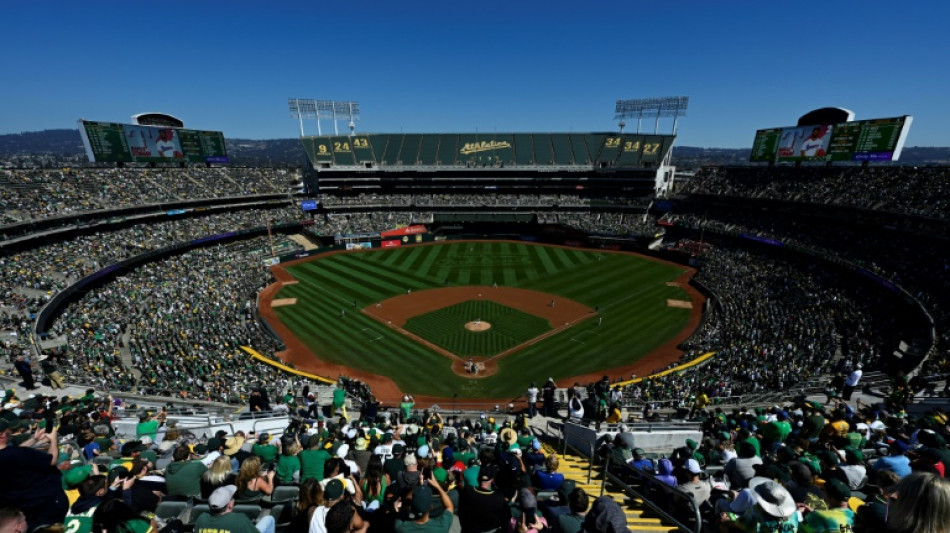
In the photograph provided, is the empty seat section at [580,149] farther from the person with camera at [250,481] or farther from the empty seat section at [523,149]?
the person with camera at [250,481]

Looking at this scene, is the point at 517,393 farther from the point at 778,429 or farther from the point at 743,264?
the point at 743,264

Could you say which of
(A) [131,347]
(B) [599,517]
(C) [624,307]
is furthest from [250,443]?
(C) [624,307]

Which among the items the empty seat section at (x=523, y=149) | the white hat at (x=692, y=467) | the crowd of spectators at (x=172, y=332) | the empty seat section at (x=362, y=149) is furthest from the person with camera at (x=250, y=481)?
the empty seat section at (x=362, y=149)

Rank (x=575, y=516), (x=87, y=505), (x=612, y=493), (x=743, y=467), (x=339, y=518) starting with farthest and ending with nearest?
(x=612, y=493) → (x=743, y=467) → (x=575, y=516) → (x=87, y=505) → (x=339, y=518)

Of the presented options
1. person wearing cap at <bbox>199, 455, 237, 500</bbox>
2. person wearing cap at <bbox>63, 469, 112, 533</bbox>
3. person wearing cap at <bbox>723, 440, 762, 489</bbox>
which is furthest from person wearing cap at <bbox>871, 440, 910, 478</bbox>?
person wearing cap at <bbox>63, 469, 112, 533</bbox>

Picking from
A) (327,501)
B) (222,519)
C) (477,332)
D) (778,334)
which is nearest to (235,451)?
(327,501)

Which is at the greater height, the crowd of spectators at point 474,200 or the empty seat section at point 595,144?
the empty seat section at point 595,144

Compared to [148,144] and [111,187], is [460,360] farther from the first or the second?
[148,144]
